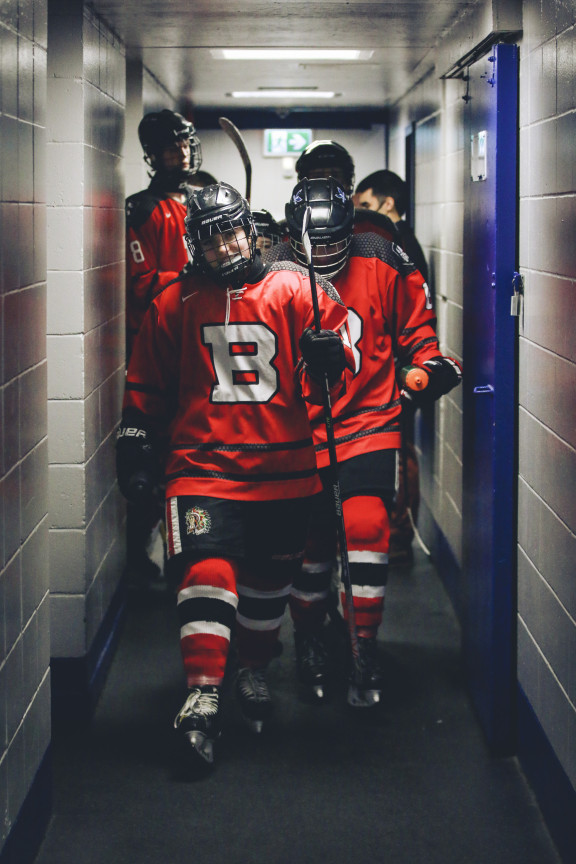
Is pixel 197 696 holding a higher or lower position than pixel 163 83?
lower

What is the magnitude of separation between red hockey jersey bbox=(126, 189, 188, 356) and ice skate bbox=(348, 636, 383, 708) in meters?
1.75

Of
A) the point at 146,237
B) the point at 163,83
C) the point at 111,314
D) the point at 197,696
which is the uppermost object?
the point at 163,83

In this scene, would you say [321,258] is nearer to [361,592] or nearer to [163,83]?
[361,592]

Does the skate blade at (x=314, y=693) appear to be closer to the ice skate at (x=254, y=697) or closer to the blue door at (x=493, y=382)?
the ice skate at (x=254, y=697)

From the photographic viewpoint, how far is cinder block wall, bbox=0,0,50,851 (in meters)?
2.21

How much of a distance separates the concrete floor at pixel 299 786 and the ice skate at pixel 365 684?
4 cm

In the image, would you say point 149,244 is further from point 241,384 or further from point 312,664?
point 312,664

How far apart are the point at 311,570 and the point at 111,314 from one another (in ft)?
3.86

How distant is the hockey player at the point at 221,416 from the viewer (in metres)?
3.04

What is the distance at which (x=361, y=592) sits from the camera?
3.45m

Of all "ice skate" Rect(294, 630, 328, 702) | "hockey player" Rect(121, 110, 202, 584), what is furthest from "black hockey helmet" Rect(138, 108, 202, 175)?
"ice skate" Rect(294, 630, 328, 702)

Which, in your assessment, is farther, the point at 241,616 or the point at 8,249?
the point at 241,616

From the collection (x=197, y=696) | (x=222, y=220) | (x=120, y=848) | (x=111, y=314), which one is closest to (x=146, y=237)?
(x=111, y=314)

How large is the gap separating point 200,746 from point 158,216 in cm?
231
